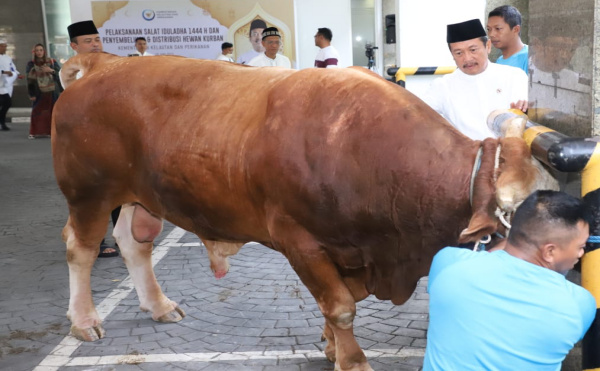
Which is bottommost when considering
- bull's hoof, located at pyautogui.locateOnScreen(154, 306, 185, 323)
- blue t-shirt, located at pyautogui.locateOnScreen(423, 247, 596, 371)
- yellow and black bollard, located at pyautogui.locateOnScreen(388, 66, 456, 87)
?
bull's hoof, located at pyautogui.locateOnScreen(154, 306, 185, 323)

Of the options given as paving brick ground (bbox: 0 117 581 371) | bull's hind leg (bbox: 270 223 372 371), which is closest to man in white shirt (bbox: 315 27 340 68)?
paving brick ground (bbox: 0 117 581 371)

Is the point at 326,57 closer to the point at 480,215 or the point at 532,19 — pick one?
the point at 532,19

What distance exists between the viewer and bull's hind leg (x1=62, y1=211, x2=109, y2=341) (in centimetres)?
418

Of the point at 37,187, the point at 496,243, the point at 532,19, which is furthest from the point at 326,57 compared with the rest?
the point at 496,243

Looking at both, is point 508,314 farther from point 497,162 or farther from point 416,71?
point 416,71

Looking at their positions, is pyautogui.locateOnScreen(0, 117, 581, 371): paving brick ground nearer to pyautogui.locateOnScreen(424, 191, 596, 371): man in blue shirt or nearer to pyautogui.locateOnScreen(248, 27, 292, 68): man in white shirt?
pyautogui.locateOnScreen(424, 191, 596, 371): man in blue shirt

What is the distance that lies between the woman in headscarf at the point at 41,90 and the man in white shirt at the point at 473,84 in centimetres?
1243

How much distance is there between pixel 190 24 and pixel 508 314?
44.0ft

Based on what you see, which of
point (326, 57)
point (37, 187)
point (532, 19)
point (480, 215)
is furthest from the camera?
point (326, 57)

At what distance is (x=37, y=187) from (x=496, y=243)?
8420 mm

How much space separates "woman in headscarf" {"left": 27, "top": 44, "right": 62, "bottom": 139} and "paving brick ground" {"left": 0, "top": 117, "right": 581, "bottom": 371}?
9211mm

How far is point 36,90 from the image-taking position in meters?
14.8

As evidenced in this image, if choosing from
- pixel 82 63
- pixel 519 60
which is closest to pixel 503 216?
pixel 82 63

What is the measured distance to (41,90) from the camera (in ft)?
48.3
